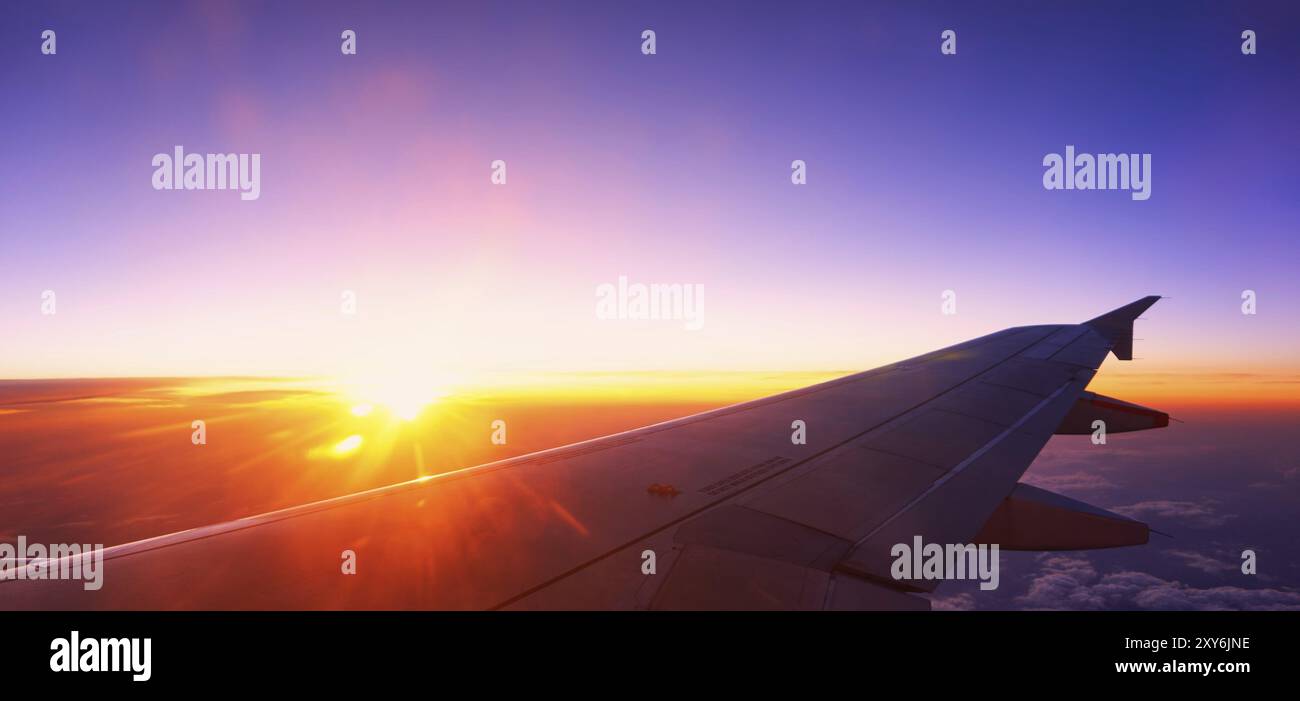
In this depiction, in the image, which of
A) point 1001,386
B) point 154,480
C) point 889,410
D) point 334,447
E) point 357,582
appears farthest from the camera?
point 334,447

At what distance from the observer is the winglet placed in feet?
23.7

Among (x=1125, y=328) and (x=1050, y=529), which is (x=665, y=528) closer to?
(x=1050, y=529)

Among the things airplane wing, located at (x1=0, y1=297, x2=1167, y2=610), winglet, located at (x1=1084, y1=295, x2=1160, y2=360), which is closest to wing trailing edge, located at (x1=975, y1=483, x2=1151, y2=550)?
airplane wing, located at (x1=0, y1=297, x2=1167, y2=610)

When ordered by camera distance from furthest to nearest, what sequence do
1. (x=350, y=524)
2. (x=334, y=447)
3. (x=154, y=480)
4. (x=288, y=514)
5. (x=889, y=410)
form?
(x=334, y=447)
(x=154, y=480)
(x=889, y=410)
(x=288, y=514)
(x=350, y=524)

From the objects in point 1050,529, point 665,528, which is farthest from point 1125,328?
point 665,528

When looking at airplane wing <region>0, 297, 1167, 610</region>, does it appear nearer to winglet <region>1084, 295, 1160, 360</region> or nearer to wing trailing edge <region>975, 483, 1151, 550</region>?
wing trailing edge <region>975, 483, 1151, 550</region>

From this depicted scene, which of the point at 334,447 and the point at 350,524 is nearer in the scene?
the point at 350,524

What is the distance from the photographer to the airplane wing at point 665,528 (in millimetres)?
2098

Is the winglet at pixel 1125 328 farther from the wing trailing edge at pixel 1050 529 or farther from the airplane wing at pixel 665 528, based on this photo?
the wing trailing edge at pixel 1050 529

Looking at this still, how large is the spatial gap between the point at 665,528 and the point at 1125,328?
29.5 ft

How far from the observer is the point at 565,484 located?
348 centimetres
